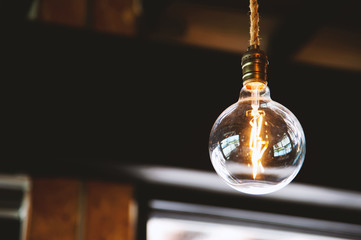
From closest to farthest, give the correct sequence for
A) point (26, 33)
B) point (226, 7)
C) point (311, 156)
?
point (26, 33)
point (311, 156)
point (226, 7)

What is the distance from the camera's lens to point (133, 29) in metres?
3.06

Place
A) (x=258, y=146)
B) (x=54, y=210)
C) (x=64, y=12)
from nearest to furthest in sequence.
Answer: (x=258, y=146) < (x=54, y=210) < (x=64, y=12)

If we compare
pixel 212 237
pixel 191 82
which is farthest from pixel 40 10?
pixel 212 237

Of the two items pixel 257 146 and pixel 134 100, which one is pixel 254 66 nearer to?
pixel 257 146

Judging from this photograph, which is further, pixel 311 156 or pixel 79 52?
pixel 311 156

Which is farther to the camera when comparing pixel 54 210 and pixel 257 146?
pixel 54 210

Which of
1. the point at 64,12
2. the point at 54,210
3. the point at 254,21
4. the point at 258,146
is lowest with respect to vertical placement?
the point at 258,146

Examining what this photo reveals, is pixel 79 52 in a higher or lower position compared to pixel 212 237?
higher

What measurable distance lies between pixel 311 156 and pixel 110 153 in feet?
3.80

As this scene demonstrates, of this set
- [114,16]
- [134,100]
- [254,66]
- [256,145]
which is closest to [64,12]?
[114,16]

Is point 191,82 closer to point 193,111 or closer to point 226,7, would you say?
point 193,111

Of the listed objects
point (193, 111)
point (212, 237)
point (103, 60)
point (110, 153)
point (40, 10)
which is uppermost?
point (40, 10)

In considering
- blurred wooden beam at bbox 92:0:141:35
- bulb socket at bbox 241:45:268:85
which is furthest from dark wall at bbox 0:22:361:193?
bulb socket at bbox 241:45:268:85

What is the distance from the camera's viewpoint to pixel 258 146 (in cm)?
115
